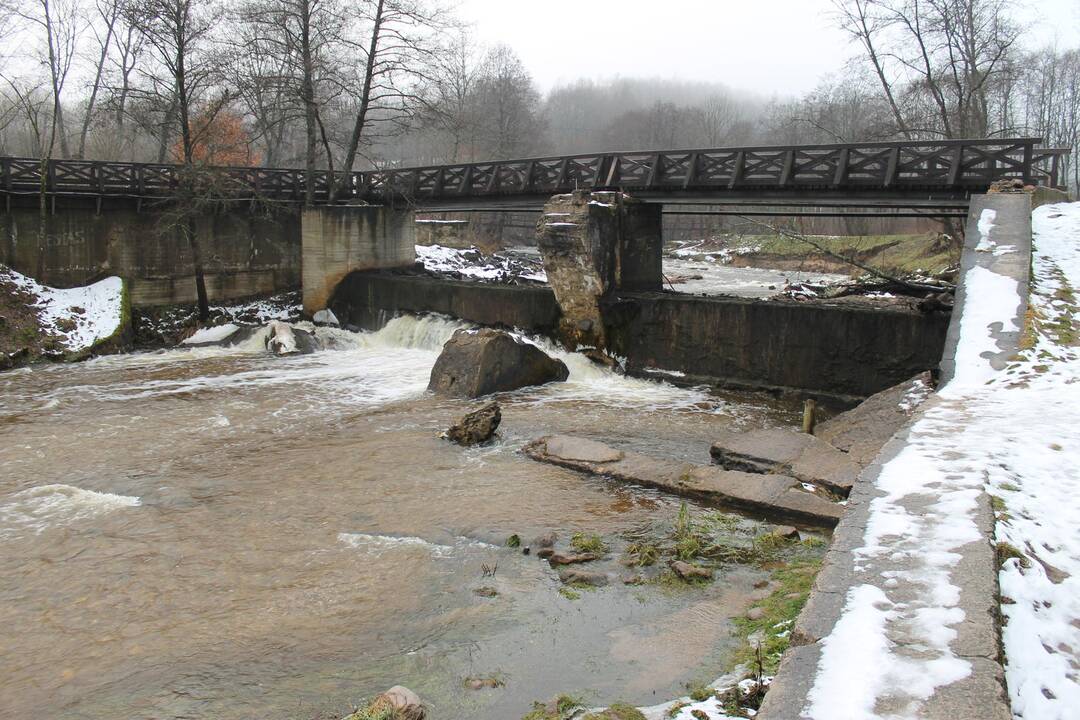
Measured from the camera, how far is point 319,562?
782 centimetres

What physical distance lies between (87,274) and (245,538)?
17.4 metres

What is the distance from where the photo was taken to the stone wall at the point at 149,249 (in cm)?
2172

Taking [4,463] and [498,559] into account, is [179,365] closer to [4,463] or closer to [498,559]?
[4,463]

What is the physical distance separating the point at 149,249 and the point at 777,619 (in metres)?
22.2

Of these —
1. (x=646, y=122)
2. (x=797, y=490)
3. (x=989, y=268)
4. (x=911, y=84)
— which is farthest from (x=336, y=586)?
(x=646, y=122)

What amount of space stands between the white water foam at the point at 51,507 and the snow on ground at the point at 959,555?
845cm

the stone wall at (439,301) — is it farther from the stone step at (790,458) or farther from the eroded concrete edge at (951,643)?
the eroded concrete edge at (951,643)

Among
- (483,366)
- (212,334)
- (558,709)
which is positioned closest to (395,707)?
(558,709)

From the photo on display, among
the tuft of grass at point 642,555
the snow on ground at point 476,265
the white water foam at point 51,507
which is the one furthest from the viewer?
the snow on ground at point 476,265

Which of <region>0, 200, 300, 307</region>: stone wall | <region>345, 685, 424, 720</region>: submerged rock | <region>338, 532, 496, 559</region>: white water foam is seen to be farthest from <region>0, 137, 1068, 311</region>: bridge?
<region>345, 685, 424, 720</region>: submerged rock

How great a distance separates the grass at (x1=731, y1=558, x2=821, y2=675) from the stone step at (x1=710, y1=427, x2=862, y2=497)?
202cm

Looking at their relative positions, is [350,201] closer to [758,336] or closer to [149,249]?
[149,249]

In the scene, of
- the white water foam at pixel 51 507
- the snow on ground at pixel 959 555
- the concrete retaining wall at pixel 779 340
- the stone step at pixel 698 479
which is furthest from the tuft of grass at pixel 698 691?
the concrete retaining wall at pixel 779 340

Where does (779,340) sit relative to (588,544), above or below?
above
